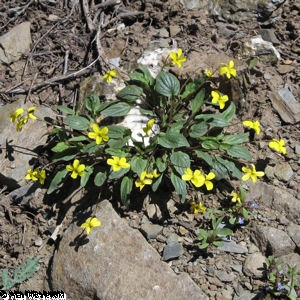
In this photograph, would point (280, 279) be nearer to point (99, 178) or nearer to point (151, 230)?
point (151, 230)

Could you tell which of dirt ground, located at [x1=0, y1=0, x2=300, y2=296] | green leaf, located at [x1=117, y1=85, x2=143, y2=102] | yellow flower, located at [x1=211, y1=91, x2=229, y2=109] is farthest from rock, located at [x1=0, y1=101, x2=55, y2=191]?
yellow flower, located at [x1=211, y1=91, x2=229, y2=109]

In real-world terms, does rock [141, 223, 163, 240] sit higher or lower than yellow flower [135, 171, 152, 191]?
lower

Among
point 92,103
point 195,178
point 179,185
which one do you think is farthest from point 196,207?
point 92,103

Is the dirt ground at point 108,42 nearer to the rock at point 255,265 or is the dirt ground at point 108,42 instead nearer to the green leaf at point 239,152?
the green leaf at point 239,152

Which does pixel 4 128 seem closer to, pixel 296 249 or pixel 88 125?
pixel 88 125

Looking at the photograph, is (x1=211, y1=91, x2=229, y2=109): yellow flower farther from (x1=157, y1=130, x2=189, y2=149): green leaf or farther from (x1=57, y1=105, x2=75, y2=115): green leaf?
(x1=57, y1=105, x2=75, y2=115): green leaf

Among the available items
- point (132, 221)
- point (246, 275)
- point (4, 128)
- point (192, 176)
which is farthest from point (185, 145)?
point (4, 128)
